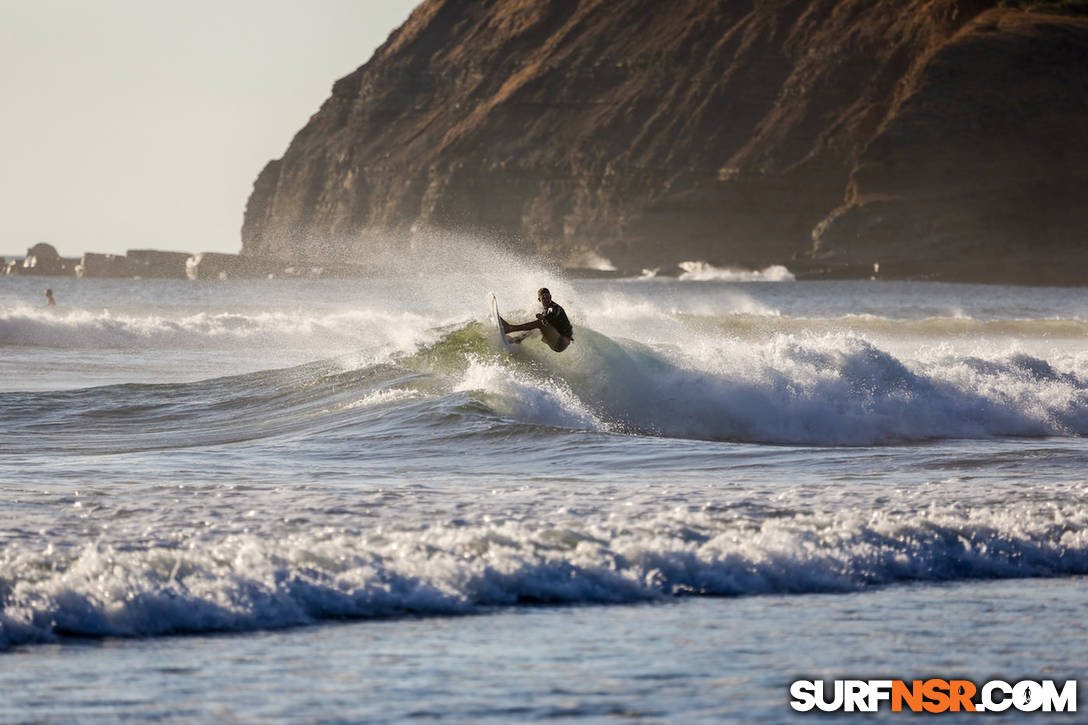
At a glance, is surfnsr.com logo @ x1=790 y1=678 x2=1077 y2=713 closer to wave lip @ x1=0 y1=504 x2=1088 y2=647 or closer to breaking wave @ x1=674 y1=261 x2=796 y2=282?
wave lip @ x1=0 y1=504 x2=1088 y2=647

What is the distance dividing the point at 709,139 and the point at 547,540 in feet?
473

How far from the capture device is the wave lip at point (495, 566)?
7727 mm

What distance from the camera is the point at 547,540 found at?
916 centimetres

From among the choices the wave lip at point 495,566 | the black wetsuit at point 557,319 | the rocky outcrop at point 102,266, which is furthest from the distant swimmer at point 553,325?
the rocky outcrop at point 102,266

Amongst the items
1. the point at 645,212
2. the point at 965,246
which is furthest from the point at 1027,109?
the point at 645,212

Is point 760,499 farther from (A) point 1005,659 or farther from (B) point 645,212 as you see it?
(B) point 645,212

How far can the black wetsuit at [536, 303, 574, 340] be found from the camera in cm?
1900

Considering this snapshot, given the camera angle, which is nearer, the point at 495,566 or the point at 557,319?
the point at 495,566

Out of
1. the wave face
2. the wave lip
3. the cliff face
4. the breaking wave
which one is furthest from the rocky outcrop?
the wave lip

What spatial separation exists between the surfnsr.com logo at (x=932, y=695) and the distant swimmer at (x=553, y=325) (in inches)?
496

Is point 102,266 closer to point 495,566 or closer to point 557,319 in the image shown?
point 557,319

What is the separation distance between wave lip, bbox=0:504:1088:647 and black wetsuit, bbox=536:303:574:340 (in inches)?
358

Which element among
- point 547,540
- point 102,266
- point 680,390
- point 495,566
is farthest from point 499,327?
point 102,266

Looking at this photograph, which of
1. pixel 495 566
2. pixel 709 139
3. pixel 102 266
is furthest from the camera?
Result: pixel 102 266
